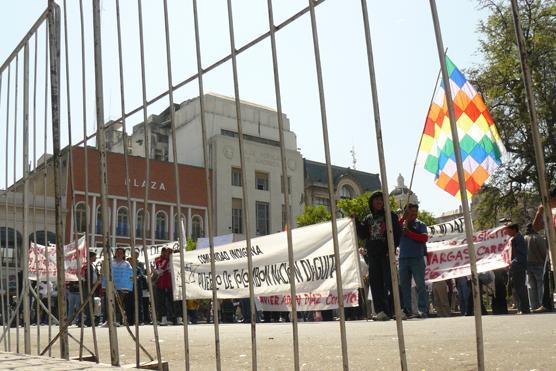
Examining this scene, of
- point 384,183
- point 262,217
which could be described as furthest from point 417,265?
point 262,217

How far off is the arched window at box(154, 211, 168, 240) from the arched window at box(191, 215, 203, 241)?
6.57 feet

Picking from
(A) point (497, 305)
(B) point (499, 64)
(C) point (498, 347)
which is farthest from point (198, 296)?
(B) point (499, 64)

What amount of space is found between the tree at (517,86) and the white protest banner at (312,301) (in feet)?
44.4

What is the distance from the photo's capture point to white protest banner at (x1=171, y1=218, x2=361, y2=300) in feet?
31.3

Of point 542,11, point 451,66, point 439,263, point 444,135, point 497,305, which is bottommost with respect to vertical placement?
point 497,305

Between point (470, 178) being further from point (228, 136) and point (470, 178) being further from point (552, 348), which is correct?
point (228, 136)

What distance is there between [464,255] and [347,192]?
150 feet

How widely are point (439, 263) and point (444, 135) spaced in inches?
129

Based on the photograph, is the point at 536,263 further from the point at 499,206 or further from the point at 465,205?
the point at 499,206

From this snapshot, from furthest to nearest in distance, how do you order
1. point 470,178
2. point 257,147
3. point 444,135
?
point 257,147 < point 470,178 < point 444,135

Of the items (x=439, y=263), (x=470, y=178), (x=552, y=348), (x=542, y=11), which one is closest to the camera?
(x=552, y=348)

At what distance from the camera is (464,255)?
11.9 m

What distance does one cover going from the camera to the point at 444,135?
33.0ft

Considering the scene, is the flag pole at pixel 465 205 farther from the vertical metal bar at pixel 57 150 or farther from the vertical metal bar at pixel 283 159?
the vertical metal bar at pixel 57 150
